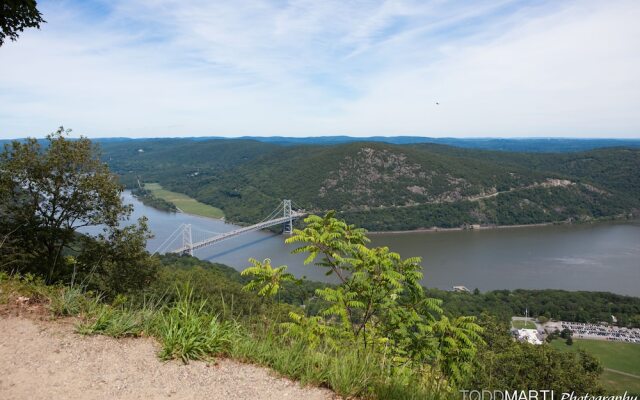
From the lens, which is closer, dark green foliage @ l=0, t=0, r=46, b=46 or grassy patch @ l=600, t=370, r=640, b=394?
dark green foliage @ l=0, t=0, r=46, b=46

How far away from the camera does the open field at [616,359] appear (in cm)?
1669

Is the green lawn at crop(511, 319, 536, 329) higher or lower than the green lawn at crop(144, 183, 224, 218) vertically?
lower

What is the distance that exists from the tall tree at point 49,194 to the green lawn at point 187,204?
49.8 metres

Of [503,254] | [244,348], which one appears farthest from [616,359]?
[244,348]

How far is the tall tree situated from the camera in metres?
4.85

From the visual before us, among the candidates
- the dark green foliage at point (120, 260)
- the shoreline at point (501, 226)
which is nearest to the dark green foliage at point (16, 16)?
the dark green foliage at point (120, 260)

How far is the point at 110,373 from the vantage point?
1.91 metres

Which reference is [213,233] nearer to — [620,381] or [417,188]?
[417,188]

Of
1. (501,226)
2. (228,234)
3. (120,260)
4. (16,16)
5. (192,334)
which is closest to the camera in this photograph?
(192,334)

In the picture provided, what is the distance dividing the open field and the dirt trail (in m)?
18.8

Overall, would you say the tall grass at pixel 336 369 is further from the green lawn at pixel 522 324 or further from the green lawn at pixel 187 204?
the green lawn at pixel 187 204

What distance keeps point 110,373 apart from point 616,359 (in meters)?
23.8

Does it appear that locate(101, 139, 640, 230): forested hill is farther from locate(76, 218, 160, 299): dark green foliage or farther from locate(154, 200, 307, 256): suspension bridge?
locate(76, 218, 160, 299): dark green foliage

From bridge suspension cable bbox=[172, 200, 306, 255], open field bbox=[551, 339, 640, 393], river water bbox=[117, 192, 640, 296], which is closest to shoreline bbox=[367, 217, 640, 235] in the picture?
river water bbox=[117, 192, 640, 296]
